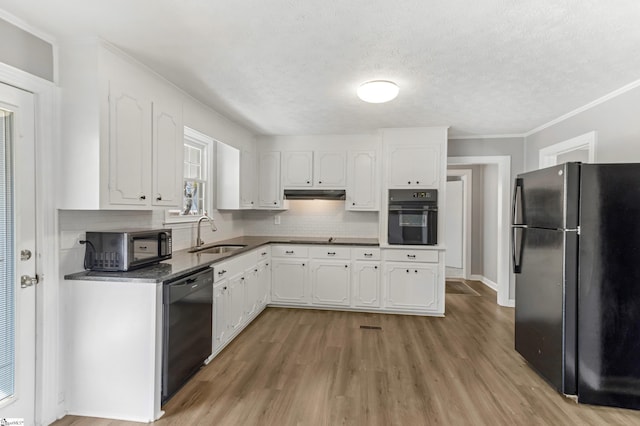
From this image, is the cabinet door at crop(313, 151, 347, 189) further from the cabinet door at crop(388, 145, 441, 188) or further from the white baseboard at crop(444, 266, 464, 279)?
the white baseboard at crop(444, 266, 464, 279)

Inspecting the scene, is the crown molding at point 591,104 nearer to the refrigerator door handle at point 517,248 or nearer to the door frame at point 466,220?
the refrigerator door handle at point 517,248

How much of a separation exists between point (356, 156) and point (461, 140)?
1.53 m

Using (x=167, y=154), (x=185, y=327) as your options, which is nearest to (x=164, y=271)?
(x=185, y=327)

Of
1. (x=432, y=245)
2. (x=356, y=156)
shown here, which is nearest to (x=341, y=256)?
(x=432, y=245)

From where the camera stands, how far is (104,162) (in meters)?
1.99

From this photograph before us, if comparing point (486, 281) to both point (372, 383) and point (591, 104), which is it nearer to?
point (591, 104)

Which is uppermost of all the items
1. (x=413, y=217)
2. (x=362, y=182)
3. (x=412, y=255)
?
(x=362, y=182)

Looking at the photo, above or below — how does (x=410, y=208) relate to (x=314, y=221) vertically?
above

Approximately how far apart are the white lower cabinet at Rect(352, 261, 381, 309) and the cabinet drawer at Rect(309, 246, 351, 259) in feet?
0.61

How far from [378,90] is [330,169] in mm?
1978

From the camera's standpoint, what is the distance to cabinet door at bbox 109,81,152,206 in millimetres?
2061

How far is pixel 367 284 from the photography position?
4039 millimetres

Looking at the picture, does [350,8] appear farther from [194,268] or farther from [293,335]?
[293,335]

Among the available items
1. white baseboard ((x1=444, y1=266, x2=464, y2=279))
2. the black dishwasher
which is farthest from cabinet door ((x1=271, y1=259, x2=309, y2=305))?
white baseboard ((x1=444, y1=266, x2=464, y2=279))
